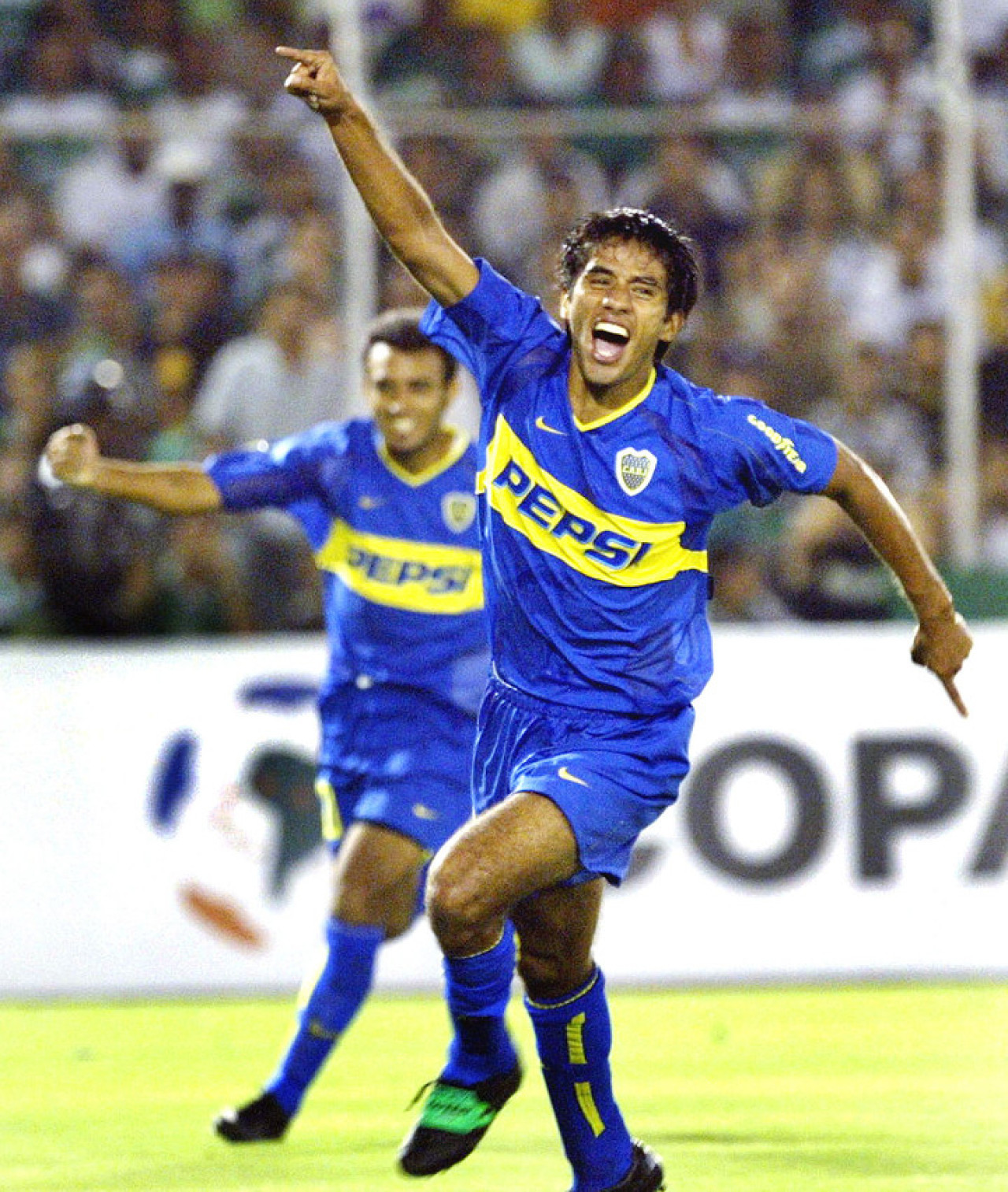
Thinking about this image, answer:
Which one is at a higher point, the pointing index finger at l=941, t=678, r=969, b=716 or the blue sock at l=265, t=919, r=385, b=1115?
the pointing index finger at l=941, t=678, r=969, b=716

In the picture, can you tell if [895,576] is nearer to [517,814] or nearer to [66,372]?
[517,814]

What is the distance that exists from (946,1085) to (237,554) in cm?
442

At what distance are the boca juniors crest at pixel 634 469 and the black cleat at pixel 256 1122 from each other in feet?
7.30

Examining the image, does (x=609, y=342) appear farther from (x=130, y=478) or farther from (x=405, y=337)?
(x=130, y=478)

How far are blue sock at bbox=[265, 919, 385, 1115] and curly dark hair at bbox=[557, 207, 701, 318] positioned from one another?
2197mm

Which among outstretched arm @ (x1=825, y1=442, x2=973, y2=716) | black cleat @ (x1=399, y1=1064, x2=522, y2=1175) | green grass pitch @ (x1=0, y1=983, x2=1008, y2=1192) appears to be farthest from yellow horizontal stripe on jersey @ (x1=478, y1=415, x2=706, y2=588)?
green grass pitch @ (x1=0, y1=983, x2=1008, y2=1192)

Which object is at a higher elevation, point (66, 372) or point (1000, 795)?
point (66, 372)

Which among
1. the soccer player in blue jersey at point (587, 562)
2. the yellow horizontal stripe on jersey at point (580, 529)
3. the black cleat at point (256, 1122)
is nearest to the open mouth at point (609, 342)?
the soccer player in blue jersey at point (587, 562)

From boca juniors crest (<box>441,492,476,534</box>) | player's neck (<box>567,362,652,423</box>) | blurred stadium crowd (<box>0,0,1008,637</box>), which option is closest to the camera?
player's neck (<box>567,362,652,423</box>)

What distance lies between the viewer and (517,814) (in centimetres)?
461

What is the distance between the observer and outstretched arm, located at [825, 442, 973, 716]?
16.0 ft

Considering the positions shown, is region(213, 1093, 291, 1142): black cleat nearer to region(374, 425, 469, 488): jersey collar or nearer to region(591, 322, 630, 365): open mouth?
region(374, 425, 469, 488): jersey collar

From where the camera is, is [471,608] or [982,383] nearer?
[471,608]

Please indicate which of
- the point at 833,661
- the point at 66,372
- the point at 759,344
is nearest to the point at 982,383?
the point at 759,344
